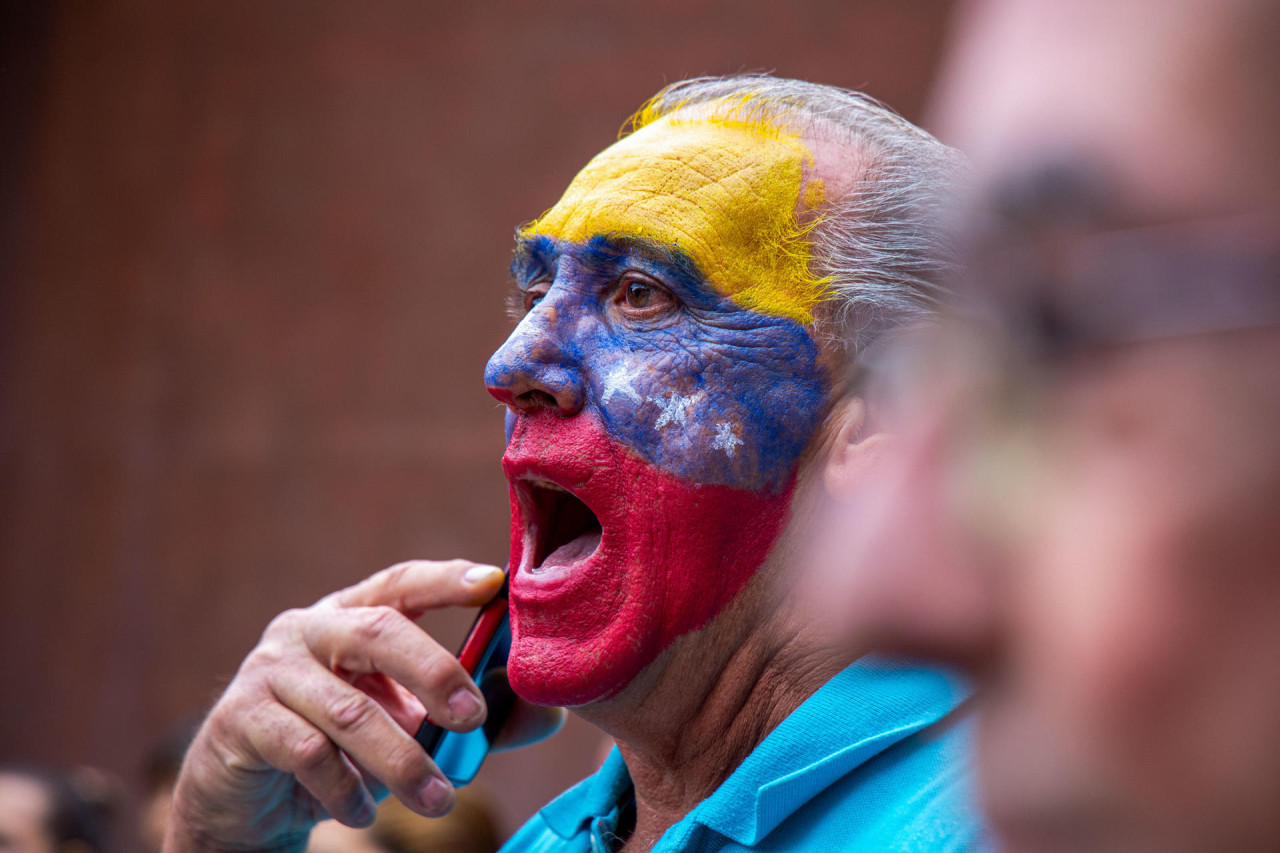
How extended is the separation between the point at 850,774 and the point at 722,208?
746 millimetres

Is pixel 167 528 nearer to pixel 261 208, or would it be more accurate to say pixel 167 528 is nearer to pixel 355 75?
pixel 261 208

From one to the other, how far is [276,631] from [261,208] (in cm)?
422

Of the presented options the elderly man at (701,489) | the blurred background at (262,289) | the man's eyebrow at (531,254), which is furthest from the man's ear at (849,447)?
the blurred background at (262,289)

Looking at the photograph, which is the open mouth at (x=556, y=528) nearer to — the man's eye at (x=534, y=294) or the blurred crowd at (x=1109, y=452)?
the man's eye at (x=534, y=294)

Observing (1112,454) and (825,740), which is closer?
(1112,454)

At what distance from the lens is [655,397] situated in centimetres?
144

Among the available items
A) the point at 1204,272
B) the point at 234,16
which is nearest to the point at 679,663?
the point at 1204,272

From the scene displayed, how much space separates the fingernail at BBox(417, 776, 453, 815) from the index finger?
0.90 feet

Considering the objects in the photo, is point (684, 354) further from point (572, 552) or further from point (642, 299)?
point (572, 552)

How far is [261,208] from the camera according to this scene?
219 inches

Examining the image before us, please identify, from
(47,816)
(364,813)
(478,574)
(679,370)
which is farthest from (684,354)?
(47,816)

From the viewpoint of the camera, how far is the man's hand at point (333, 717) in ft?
5.32

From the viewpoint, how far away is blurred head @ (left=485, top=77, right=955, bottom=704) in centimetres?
140

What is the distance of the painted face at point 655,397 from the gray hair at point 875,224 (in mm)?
41
